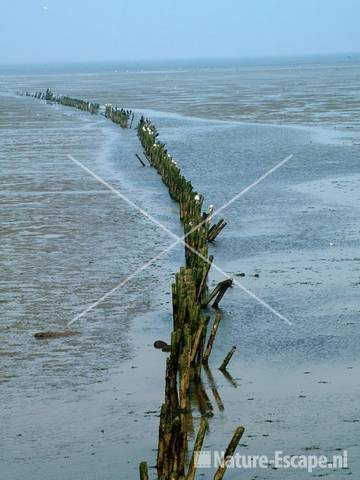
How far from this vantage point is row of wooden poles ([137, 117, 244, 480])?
9.05 metres

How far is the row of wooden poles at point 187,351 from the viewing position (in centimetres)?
905

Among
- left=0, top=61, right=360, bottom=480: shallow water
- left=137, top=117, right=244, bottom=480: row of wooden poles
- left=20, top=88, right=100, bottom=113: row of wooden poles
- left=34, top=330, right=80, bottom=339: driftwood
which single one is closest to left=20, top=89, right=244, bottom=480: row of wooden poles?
Result: left=137, top=117, right=244, bottom=480: row of wooden poles

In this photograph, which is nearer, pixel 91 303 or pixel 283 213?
pixel 91 303

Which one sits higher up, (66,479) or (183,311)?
(183,311)

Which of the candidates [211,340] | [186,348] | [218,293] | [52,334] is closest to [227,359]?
[211,340]

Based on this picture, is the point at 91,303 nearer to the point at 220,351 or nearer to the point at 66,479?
the point at 220,351

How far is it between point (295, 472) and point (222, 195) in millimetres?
18445

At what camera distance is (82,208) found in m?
25.7

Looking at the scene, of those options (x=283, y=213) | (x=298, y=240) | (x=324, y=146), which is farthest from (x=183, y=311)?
(x=324, y=146)

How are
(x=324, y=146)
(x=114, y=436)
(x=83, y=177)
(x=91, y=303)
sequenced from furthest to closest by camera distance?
(x=324, y=146) < (x=83, y=177) < (x=91, y=303) < (x=114, y=436)

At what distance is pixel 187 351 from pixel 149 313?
5276mm

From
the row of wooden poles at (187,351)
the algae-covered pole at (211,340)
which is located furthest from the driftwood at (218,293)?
the algae-covered pole at (211,340)

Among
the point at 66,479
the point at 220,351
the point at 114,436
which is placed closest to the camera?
the point at 66,479

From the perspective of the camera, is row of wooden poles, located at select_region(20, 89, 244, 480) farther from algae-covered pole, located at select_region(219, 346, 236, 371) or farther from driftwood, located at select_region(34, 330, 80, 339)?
driftwood, located at select_region(34, 330, 80, 339)
